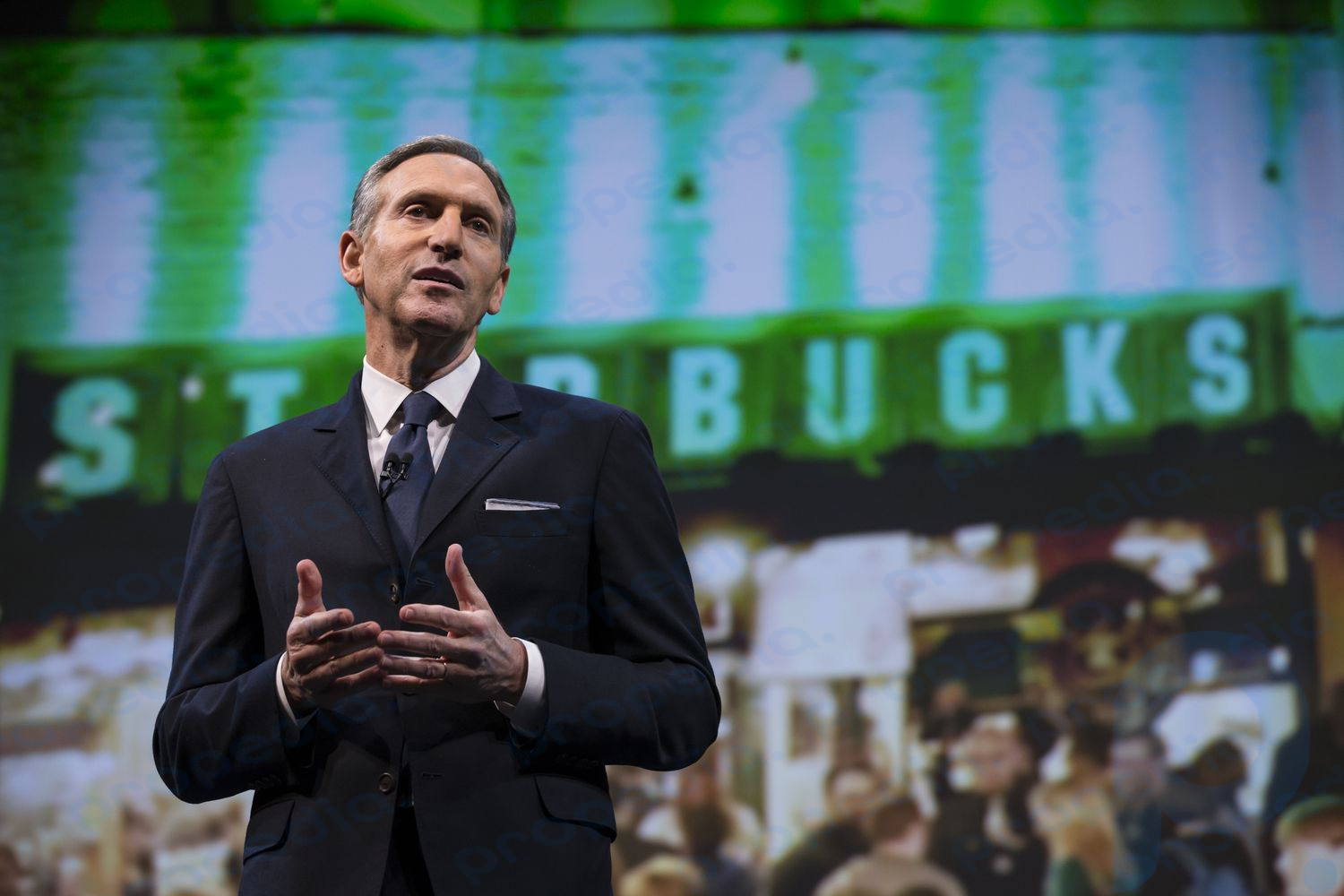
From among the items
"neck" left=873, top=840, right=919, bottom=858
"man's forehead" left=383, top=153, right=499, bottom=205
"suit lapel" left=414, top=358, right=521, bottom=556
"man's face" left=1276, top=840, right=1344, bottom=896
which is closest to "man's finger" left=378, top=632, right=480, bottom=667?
"suit lapel" left=414, top=358, right=521, bottom=556

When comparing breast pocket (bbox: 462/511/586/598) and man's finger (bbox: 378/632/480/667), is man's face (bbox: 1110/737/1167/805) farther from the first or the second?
man's finger (bbox: 378/632/480/667)

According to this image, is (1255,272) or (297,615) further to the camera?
(1255,272)

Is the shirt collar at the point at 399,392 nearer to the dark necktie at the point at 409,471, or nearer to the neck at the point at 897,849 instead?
the dark necktie at the point at 409,471

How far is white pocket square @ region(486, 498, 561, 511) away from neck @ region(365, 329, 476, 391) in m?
0.22

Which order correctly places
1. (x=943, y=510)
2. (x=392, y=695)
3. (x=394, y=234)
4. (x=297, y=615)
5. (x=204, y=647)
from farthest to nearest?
(x=943, y=510)
(x=394, y=234)
(x=204, y=647)
(x=392, y=695)
(x=297, y=615)

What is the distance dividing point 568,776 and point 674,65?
255cm

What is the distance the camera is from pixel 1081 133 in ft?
12.0

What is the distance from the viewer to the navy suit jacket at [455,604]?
1.45m

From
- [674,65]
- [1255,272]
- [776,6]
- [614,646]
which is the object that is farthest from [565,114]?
[614,646]

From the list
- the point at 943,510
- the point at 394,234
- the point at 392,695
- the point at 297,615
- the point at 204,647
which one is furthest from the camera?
the point at 943,510

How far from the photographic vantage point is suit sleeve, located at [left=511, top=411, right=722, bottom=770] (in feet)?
4.81

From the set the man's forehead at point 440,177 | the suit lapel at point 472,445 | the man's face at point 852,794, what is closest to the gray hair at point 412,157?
the man's forehead at point 440,177

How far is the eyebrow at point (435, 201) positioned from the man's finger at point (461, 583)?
22.9 inches

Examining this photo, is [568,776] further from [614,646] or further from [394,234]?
[394,234]
